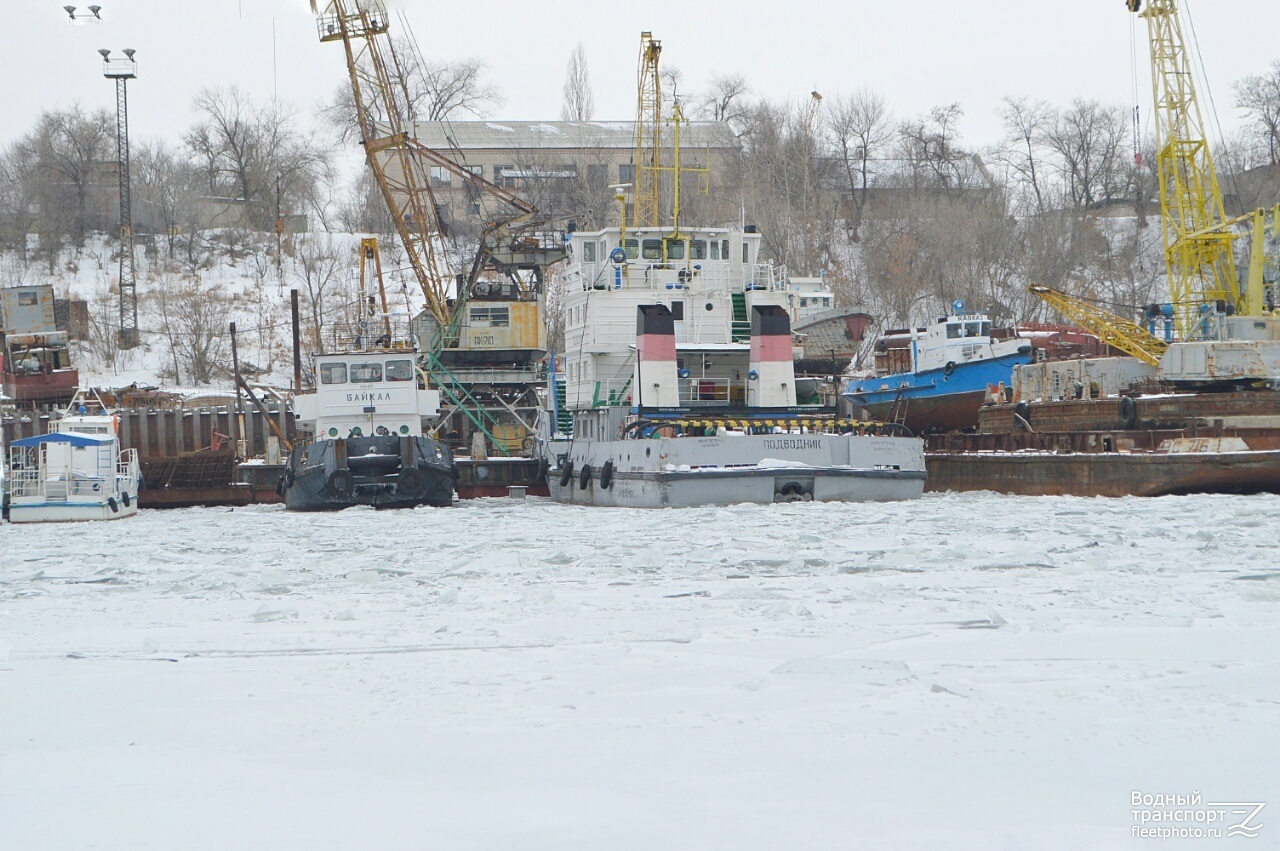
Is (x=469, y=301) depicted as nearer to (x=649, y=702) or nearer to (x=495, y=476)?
(x=495, y=476)

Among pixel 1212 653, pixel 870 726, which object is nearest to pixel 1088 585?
pixel 1212 653

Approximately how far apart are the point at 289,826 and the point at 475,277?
116 ft

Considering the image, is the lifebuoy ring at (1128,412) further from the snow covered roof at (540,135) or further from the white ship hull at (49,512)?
the snow covered roof at (540,135)

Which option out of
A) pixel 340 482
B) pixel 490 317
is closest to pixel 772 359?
pixel 340 482

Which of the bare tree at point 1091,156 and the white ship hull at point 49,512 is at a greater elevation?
the bare tree at point 1091,156

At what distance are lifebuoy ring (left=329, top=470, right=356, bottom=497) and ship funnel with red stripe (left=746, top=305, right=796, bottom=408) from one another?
8.44 meters

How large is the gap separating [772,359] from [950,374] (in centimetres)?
1240

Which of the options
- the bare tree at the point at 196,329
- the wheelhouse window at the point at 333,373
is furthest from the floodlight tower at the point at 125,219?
the wheelhouse window at the point at 333,373

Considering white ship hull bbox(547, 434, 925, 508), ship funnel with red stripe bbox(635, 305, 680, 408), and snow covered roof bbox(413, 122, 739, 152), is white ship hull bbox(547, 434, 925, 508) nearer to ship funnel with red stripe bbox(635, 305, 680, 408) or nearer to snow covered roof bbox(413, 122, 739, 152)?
ship funnel with red stripe bbox(635, 305, 680, 408)

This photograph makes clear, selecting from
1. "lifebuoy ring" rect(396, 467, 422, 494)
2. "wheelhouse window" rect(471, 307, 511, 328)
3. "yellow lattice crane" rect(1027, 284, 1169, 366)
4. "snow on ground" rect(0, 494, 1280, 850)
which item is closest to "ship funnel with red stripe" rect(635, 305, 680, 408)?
"lifebuoy ring" rect(396, 467, 422, 494)

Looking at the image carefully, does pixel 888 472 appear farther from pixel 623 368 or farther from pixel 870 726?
pixel 870 726

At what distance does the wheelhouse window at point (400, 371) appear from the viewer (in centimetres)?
2819

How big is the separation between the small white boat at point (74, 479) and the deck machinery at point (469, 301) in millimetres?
10647

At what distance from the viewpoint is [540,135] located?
73375mm
